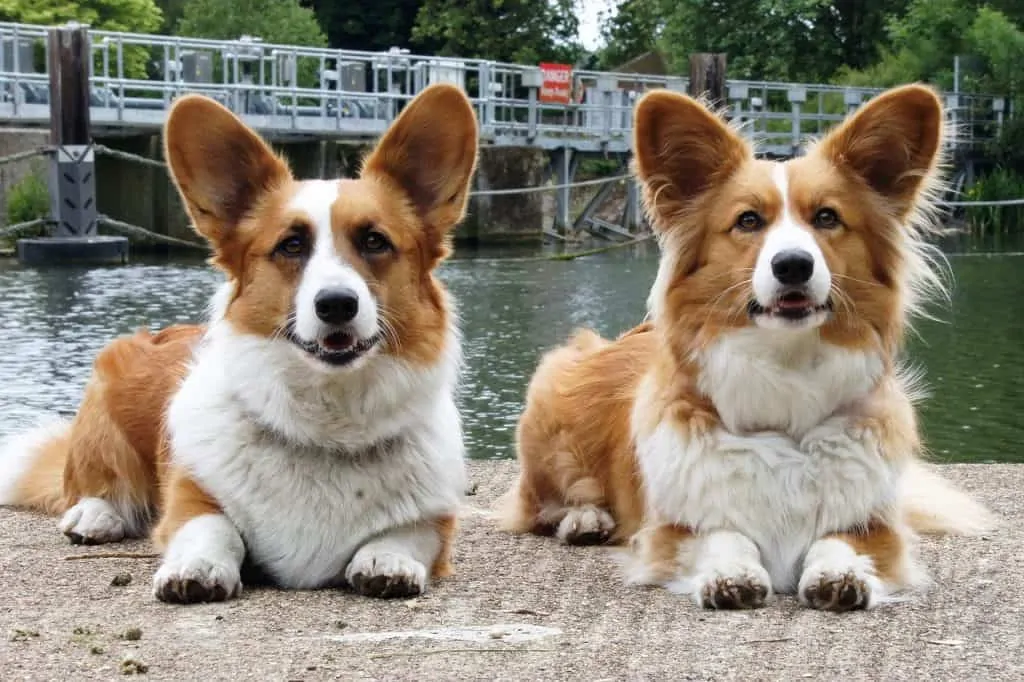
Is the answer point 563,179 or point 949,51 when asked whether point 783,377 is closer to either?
point 563,179

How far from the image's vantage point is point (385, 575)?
4055 mm

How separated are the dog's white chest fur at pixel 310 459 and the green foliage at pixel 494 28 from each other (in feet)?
112

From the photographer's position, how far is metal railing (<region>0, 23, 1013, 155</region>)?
2225 cm

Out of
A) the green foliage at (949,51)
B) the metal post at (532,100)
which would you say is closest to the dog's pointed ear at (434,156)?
the metal post at (532,100)

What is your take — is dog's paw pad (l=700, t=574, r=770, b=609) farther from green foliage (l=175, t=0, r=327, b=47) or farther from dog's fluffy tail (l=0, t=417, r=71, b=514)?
green foliage (l=175, t=0, r=327, b=47)

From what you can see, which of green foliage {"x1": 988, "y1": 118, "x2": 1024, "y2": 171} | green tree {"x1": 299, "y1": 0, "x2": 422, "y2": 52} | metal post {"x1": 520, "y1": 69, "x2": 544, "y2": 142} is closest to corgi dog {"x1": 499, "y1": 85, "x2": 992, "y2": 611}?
metal post {"x1": 520, "y1": 69, "x2": 544, "y2": 142}

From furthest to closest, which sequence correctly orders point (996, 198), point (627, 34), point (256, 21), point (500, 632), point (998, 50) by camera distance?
point (627, 34)
point (256, 21)
point (998, 50)
point (996, 198)
point (500, 632)

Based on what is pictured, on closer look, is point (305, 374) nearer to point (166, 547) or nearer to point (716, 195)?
point (166, 547)

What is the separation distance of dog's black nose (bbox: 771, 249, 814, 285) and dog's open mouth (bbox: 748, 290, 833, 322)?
4 cm

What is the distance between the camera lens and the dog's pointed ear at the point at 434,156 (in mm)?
4391

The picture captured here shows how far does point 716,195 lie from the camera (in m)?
4.47

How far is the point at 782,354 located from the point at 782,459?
0.92 ft

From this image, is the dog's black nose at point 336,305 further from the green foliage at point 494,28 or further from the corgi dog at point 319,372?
the green foliage at point 494,28

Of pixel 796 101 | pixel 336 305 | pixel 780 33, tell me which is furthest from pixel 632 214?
pixel 336 305
